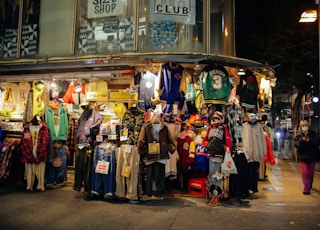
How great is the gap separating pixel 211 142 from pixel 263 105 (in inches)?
172

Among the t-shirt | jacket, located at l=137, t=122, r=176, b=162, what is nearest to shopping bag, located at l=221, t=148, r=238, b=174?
jacket, located at l=137, t=122, r=176, b=162

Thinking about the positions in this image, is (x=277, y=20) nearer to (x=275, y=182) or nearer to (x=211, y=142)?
(x=275, y=182)

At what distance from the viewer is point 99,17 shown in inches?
378

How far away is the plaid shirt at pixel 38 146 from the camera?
27.6 ft

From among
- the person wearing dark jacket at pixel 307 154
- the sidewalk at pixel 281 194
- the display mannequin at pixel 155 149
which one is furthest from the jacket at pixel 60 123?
the person wearing dark jacket at pixel 307 154

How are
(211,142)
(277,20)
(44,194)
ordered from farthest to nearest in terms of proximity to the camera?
1. (277,20)
2. (44,194)
3. (211,142)

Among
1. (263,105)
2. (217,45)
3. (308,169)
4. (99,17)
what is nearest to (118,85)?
(99,17)

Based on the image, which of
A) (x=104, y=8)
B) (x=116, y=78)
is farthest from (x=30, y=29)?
(x=116, y=78)

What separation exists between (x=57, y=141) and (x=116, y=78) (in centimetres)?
287

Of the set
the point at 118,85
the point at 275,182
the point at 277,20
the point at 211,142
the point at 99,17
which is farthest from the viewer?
the point at 277,20

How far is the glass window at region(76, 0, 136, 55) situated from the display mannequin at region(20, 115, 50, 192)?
2.91 metres

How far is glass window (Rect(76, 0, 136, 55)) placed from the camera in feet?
30.1

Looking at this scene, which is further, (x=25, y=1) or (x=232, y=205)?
(x=25, y=1)

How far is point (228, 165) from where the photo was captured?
7383 millimetres
